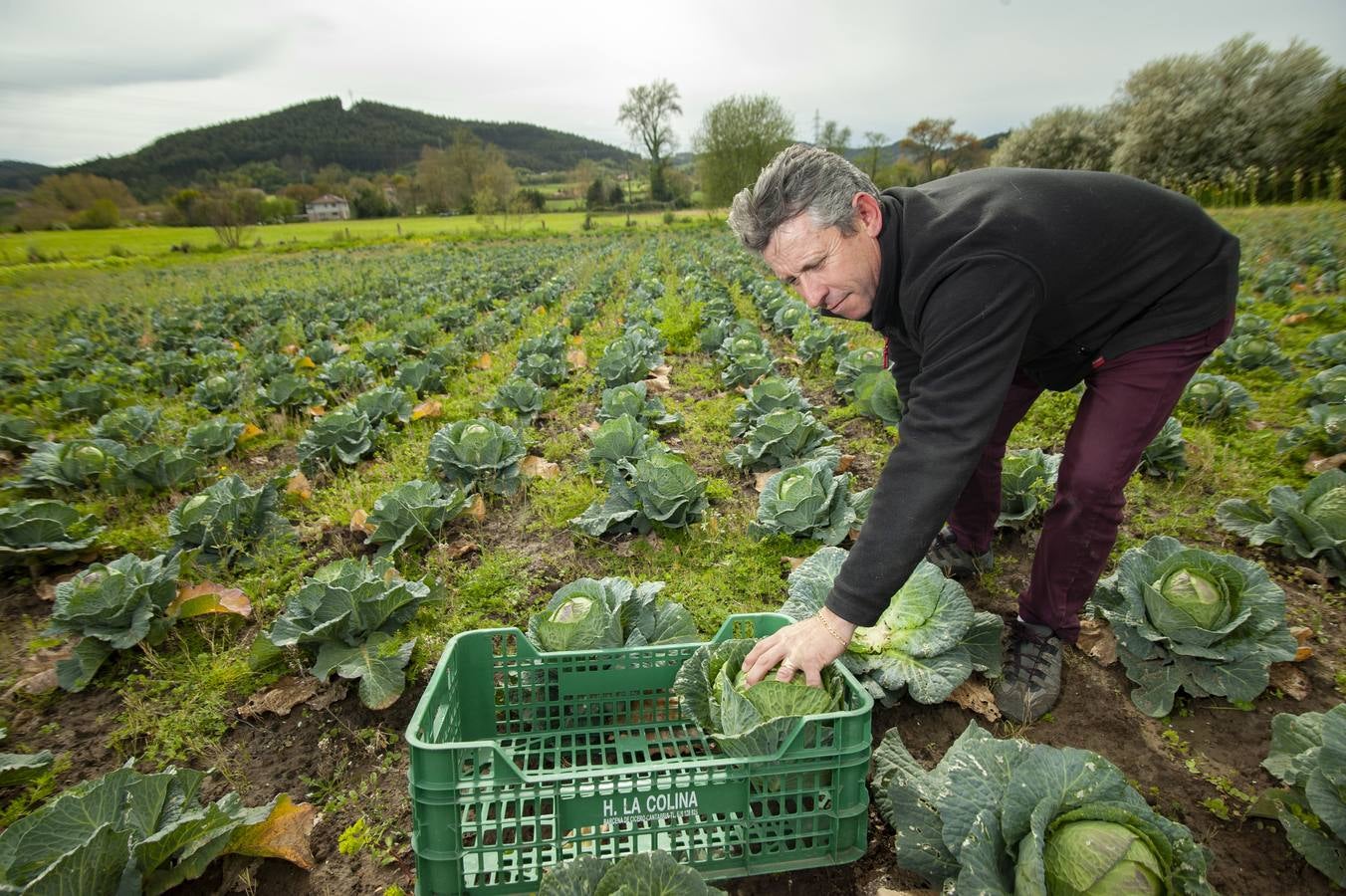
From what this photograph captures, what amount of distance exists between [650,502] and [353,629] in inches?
69.4

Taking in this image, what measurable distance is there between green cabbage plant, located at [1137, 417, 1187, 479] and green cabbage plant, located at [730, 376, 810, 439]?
2496 mm

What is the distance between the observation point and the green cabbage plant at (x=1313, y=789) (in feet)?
5.65

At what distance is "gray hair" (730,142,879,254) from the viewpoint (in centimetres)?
203

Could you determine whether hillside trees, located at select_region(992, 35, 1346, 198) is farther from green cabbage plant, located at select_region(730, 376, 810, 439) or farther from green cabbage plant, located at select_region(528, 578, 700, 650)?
green cabbage plant, located at select_region(528, 578, 700, 650)

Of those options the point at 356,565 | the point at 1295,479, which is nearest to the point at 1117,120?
the point at 1295,479

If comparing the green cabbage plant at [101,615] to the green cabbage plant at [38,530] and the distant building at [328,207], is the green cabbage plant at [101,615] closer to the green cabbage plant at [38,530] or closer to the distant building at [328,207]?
the green cabbage plant at [38,530]

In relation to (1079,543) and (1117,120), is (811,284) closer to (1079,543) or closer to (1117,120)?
(1079,543)

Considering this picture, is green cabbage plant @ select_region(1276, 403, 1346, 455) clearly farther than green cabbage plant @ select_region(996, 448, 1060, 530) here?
Yes

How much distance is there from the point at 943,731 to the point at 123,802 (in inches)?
114

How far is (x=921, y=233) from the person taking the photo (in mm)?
2006

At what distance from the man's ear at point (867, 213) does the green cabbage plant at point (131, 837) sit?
2.76 metres

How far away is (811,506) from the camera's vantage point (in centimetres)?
362

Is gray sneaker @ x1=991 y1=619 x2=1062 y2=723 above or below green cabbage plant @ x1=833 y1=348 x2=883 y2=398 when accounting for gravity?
below

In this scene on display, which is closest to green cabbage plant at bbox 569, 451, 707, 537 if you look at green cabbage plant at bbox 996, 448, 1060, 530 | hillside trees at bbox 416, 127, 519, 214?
green cabbage plant at bbox 996, 448, 1060, 530
